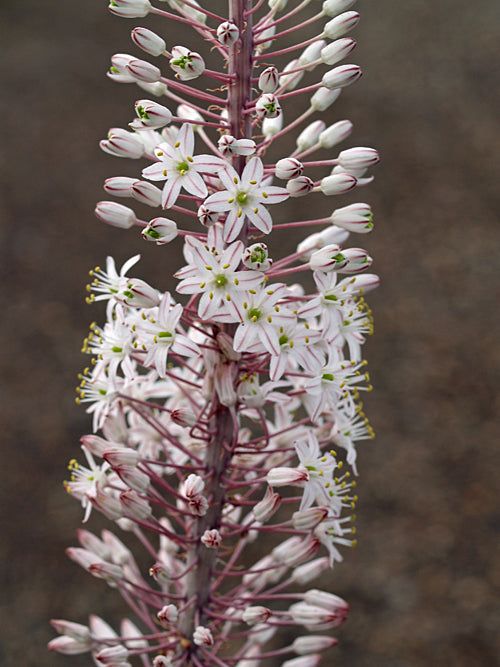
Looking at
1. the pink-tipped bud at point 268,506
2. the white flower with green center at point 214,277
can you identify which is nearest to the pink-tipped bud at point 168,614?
the pink-tipped bud at point 268,506

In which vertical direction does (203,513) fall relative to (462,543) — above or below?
above

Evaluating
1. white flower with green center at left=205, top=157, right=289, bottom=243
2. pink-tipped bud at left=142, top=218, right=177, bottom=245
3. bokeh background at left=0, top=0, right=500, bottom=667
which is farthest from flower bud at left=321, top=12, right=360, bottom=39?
bokeh background at left=0, top=0, right=500, bottom=667

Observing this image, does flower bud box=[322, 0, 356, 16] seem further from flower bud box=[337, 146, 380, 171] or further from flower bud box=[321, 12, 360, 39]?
flower bud box=[337, 146, 380, 171]

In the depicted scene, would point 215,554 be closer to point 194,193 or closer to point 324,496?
point 324,496

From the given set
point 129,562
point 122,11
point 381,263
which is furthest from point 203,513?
point 381,263

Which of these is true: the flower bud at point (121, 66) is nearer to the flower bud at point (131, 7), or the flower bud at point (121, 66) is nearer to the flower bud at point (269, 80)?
the flower bud at point (131, 7)

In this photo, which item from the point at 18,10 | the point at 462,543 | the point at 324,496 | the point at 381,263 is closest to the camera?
the point at 324,496
